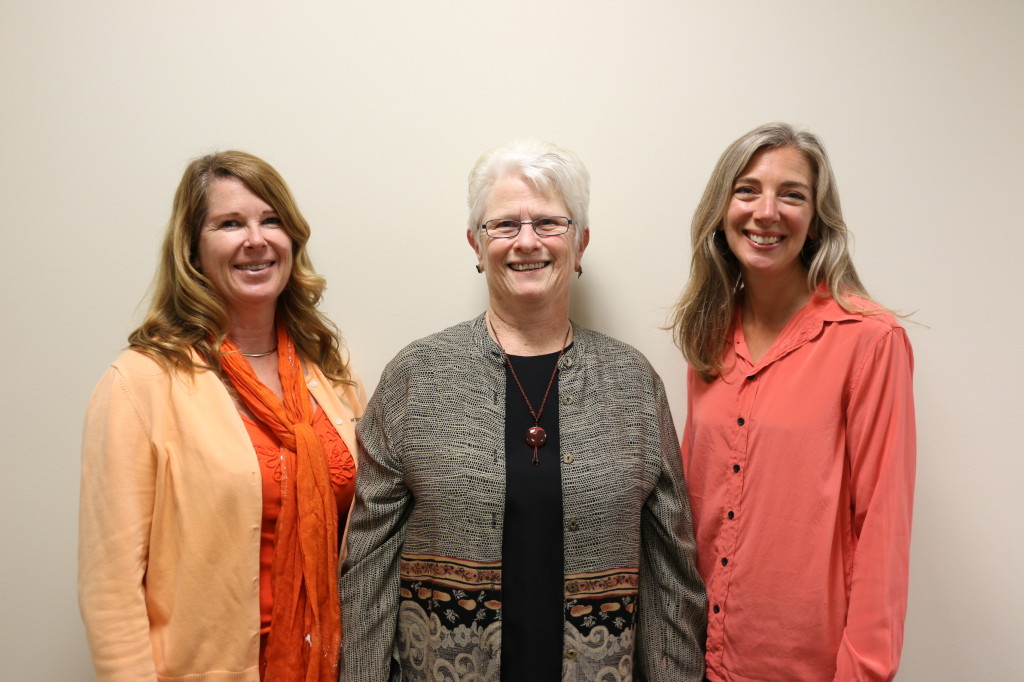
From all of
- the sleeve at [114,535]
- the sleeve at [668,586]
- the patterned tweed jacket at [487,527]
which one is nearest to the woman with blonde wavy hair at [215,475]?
the sleeve at [114,535]

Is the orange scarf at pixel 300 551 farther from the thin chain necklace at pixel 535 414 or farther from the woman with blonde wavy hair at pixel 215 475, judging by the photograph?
the thin chain necklace at pixel 535 414

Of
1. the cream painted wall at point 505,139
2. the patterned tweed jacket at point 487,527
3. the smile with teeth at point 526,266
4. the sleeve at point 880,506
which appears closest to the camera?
the sleeve at point 880,506

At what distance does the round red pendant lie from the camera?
1.62 m

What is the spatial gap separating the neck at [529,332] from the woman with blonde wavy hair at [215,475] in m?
0.49

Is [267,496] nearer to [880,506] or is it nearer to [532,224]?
[532,224]

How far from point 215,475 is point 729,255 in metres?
1.35

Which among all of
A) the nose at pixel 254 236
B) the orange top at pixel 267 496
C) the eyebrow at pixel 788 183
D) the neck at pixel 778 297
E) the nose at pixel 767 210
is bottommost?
the orange top at pixel 267 496

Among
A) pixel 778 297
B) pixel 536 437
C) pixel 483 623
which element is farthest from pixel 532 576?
pixel 778 297

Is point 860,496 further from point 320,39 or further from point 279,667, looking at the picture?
point 320,39

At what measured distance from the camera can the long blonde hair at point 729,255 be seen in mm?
1639

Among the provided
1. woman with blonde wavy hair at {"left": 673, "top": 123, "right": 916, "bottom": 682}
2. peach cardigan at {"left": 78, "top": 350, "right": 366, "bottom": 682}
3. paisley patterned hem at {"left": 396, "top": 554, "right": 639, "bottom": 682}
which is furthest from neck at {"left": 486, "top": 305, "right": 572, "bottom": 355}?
peach cardigan at {"left": 78, "top": 350, "right": 366, "bottom": 682}

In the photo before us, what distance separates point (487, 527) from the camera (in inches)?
61.3

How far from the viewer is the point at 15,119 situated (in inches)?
79.9

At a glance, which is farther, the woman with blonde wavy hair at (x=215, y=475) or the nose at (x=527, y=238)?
the nose at (x=527, y=238)
